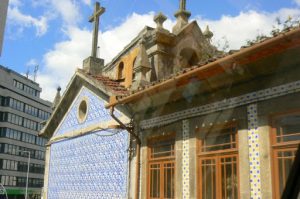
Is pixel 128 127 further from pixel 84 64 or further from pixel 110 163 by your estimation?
pixel 84 64

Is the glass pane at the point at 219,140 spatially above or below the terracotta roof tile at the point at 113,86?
A: below

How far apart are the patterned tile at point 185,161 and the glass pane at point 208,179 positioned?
0.43 metres

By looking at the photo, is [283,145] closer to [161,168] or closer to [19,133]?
[161,168]

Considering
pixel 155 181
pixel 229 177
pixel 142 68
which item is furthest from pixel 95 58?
pixel 229 177

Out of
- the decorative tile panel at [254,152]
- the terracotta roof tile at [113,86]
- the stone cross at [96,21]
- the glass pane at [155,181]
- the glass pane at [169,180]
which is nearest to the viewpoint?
the decorative tile panel at [254,152]

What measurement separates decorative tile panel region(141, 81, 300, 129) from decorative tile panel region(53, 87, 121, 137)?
1761mm

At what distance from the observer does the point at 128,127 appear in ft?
34.8

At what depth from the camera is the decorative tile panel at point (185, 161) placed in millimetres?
8572

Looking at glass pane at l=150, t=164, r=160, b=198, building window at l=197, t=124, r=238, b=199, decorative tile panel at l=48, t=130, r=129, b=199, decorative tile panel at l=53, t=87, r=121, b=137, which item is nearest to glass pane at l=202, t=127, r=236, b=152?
building window at l=197, t=124, r=238, b=199

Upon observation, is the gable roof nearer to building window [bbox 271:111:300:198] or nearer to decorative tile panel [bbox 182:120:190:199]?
decorative tile panel [bbox 182:120:190:199]

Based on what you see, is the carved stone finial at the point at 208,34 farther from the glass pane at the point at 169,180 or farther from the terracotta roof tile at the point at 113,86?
the glass pane at the point at 169,180

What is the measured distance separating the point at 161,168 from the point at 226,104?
99.7 inches

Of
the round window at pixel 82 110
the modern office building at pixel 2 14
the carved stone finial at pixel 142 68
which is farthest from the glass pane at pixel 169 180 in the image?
the modern office building at pixel 2 14

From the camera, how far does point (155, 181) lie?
9719 mm
